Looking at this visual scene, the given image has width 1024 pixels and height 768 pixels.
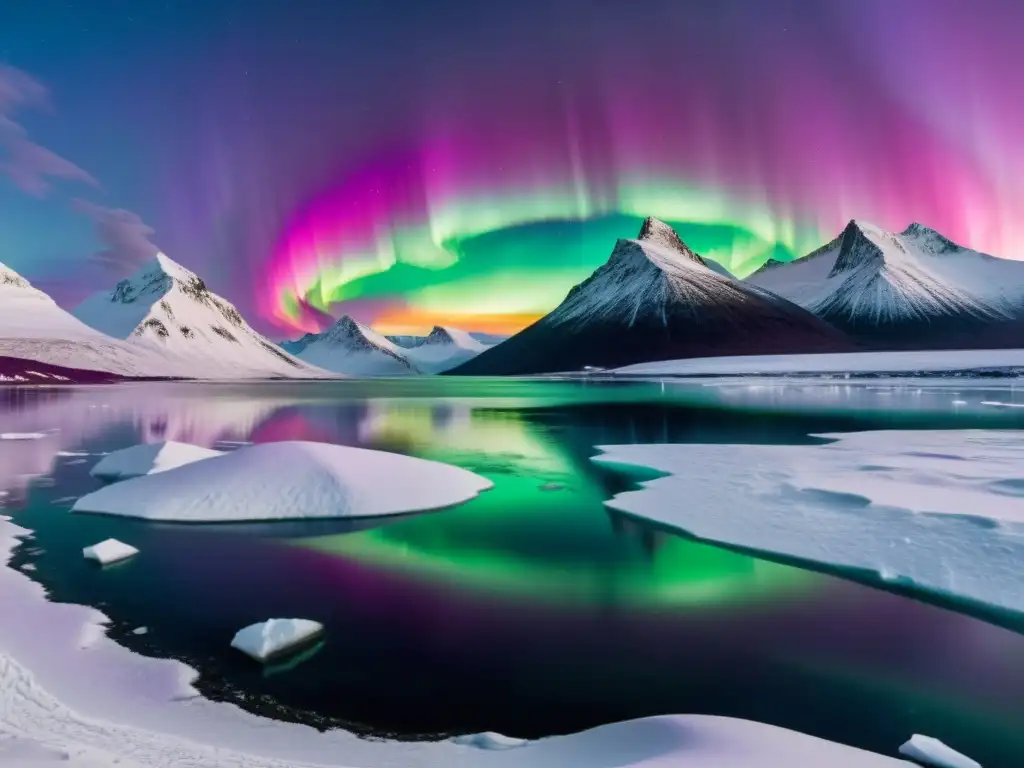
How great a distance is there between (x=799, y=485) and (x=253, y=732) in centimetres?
1659

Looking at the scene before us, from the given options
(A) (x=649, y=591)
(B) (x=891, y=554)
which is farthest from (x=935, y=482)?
(A) (x=649, y=591)

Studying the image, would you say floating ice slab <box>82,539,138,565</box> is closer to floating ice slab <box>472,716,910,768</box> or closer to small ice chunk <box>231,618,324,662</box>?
small ice chunk <box>231,618,324,662</box>

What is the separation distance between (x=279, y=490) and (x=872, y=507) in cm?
1588

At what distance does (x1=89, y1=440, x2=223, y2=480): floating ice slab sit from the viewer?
2506cm

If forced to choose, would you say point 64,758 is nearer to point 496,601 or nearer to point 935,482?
point 496,601

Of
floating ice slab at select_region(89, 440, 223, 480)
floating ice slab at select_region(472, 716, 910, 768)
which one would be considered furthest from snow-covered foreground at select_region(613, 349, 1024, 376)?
floating ice slab at select_region(472, 716, 910, 768)

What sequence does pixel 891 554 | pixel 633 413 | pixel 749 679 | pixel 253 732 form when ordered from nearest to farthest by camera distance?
pixel 253 732 < pixel 749 679 < pixel 891 554 < pixel 633 413

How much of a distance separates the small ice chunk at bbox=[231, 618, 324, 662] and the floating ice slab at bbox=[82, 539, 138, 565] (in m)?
5.95

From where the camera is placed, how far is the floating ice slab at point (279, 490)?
721 inches

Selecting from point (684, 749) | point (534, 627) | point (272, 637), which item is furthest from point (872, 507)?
point (272, 637)

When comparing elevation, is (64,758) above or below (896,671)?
above

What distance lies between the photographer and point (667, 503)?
62.9 ft

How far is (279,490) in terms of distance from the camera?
19125 mm

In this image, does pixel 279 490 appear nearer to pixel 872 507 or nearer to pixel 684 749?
pixel 684 749
